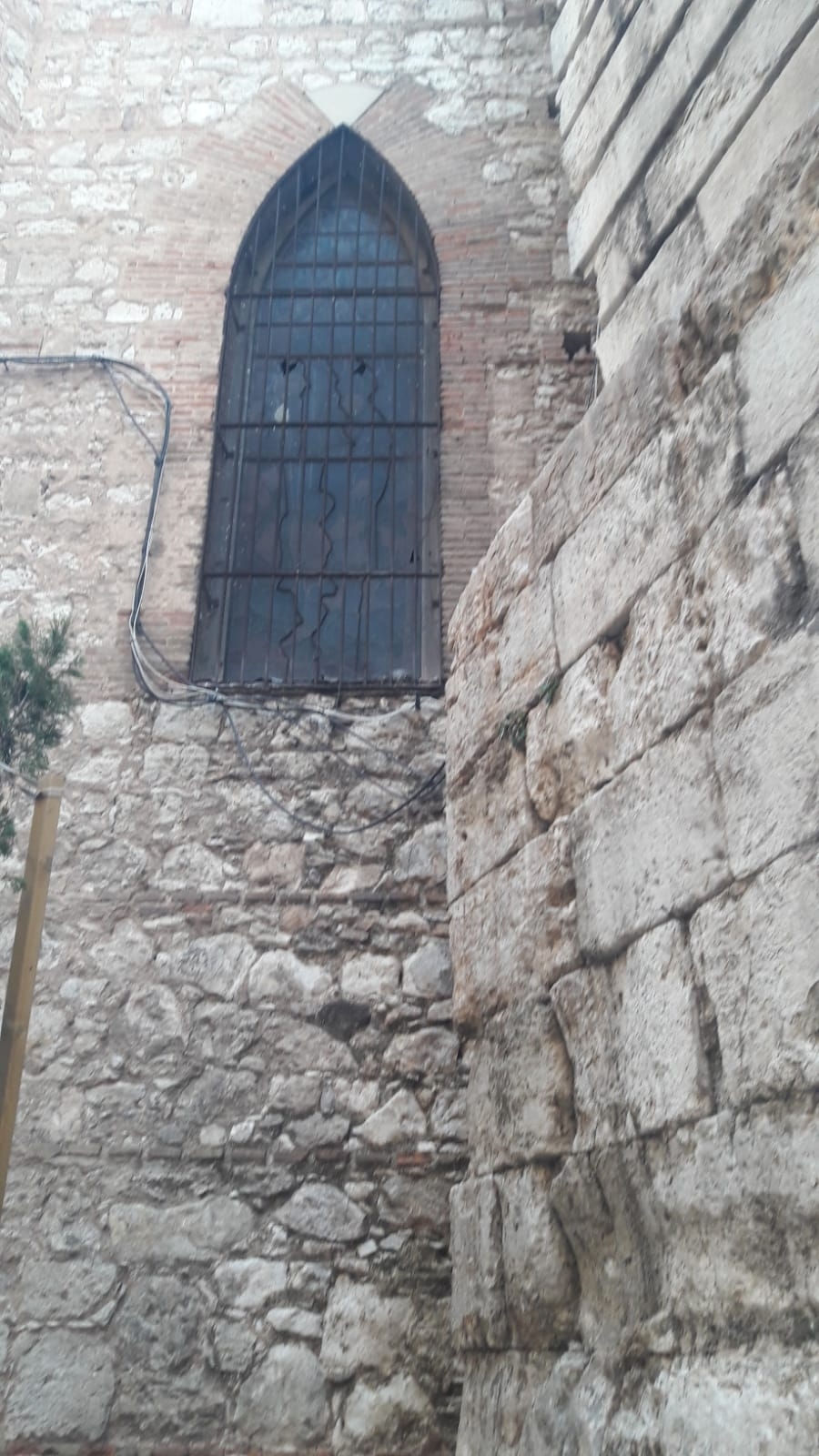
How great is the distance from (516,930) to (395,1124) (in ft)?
5.67

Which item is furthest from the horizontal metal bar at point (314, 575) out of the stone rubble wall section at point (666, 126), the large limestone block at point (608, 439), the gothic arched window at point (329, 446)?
the large limestone block at point (608, 439)

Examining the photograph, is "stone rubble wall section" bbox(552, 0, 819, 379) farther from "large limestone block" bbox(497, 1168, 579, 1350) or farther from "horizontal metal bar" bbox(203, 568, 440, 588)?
"large limestone block" bbox(497, 1168, 579, 1350)

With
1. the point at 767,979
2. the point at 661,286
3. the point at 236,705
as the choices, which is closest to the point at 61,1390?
the point at 236,705

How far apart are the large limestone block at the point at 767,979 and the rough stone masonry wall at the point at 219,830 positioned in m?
2.40

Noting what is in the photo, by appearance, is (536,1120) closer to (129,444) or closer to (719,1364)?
(719,1364)

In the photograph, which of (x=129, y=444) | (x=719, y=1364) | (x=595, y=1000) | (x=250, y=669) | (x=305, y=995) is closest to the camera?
(x=719, y=1364)

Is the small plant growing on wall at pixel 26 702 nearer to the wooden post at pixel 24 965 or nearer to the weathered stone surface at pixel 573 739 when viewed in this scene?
the wooden post at pixel 24 965

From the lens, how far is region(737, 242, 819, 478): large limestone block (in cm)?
192

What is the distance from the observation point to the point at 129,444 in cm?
549

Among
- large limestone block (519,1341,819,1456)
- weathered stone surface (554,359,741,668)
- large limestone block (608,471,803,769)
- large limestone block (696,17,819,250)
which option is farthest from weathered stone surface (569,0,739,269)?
large limestone block (519,1341,819,1456)

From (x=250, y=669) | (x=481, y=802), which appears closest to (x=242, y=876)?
(x=250, y=669)

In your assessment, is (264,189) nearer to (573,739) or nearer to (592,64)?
(592,64)

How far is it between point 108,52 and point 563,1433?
6939 millimetres

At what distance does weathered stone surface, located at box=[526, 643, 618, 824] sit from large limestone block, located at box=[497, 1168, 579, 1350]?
0.78 metres
